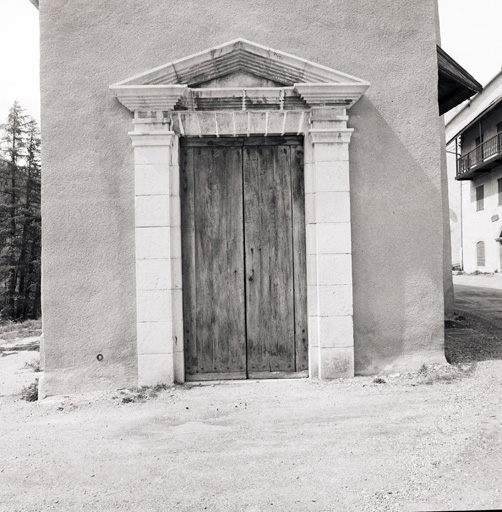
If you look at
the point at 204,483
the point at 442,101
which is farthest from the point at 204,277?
the point at 442,101

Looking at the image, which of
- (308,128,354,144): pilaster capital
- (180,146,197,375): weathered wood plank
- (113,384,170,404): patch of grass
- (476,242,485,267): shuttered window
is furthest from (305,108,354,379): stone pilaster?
(476,242,485,267): shuttered window

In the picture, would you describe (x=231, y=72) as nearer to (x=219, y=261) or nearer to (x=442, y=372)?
(x=219, y=261)

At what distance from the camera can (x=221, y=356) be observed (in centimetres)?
490

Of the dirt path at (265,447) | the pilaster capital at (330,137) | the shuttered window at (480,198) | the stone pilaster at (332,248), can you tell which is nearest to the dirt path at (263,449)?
the dirt path at (265,447)

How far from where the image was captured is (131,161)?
15.6 ft

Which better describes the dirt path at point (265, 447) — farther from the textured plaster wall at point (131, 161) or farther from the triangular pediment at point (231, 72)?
the triangular pediment at point (231, 72)

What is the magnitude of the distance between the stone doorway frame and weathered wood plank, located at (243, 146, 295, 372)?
0.23 m

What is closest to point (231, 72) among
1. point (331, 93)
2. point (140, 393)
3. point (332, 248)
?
point (331, 93)

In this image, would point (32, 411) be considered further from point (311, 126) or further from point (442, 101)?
point (442, 101)

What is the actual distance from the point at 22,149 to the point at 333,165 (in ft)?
74.2

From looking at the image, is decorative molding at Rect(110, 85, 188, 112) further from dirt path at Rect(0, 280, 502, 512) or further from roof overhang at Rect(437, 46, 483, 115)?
roof overhang at Rect(437, 46, 483, 115)

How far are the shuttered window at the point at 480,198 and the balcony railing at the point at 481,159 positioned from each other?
80 centimetres

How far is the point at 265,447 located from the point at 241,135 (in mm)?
3100

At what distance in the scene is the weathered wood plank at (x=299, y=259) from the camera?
4918mm
